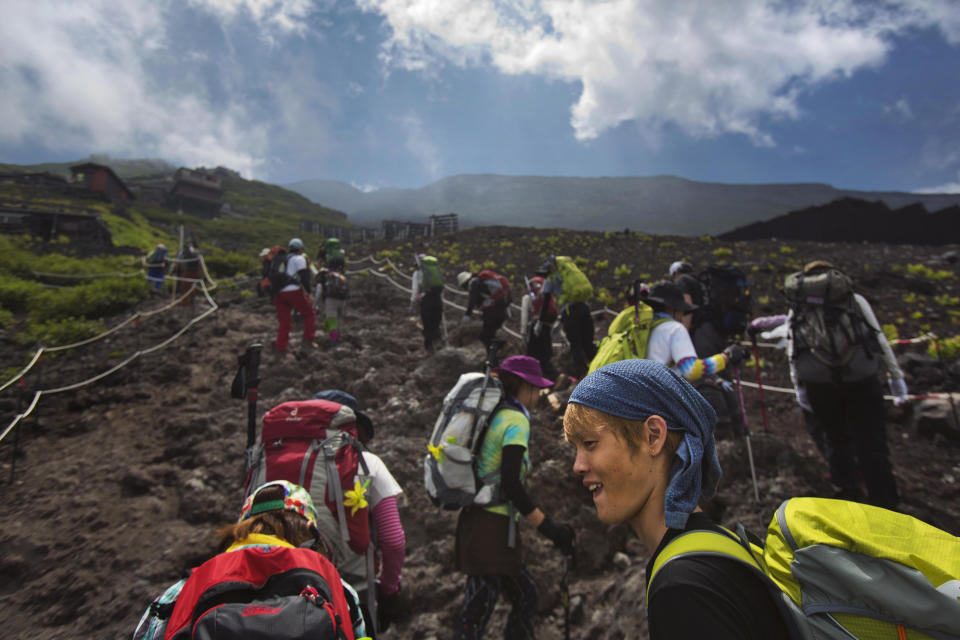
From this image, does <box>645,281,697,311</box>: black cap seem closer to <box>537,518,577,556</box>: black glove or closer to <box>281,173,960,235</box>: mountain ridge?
<box>537,518,577,556</box>: black glove

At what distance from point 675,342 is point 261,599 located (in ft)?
10.1

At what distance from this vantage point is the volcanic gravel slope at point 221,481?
3.41 metres

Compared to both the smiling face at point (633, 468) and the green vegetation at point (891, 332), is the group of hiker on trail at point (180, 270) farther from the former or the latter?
the green vegetation at point (891, 332)

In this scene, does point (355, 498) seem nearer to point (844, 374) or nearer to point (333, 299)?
point (844, 374)

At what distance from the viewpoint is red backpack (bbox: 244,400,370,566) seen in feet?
8.38

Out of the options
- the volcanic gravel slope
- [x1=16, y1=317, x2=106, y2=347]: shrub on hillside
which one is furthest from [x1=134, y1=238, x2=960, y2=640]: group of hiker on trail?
[x1=16, y1=317, x2=106, y2=347]: shrub on hillside

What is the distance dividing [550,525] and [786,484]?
3346mm

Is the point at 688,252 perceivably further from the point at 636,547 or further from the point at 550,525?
the point at 550,525

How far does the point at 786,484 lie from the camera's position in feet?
14.8

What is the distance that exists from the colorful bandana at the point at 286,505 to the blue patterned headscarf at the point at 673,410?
1554 mm

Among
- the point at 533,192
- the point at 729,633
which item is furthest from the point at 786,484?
the point at 533,192

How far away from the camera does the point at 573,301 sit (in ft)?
21.0

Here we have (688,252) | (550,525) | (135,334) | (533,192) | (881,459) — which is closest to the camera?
(550,525)

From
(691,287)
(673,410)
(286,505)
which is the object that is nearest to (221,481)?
(286,505)
